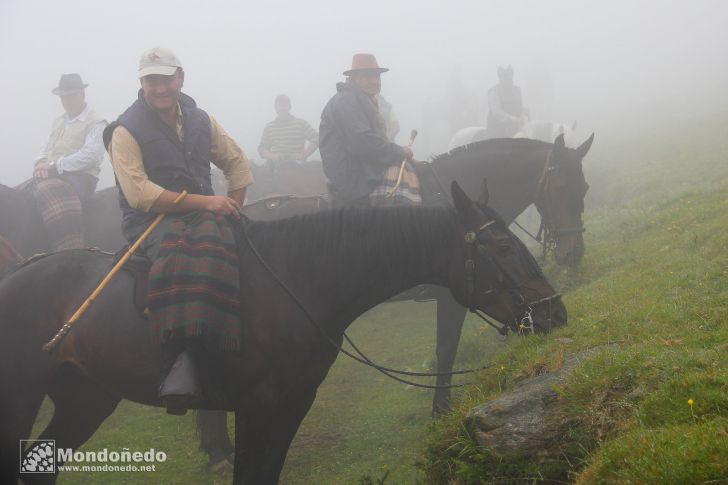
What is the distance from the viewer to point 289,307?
465 centimetres

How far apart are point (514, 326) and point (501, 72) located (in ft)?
64.4

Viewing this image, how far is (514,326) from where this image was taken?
4848 millimetres

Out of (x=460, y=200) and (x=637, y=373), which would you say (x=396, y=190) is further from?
(x=637, y=373)

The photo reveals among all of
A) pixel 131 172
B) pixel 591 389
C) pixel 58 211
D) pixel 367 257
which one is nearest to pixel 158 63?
pixel 131 172

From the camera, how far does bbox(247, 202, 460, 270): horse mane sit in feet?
15.5

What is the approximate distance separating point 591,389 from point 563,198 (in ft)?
13.7

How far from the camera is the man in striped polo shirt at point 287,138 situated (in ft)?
54.9

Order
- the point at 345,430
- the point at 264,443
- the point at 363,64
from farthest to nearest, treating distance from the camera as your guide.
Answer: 1. the point at 363,64
2. the point at 345,430
3. the point at 264,443

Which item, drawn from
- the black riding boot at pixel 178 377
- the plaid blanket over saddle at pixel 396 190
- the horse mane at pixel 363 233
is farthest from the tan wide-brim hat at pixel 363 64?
the black riding boot at pixel 178 377

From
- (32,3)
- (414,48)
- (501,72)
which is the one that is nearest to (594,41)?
(414,48)

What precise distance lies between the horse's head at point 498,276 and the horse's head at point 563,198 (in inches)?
136

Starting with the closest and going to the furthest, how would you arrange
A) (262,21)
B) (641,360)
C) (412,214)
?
(641,360) → (412,214) → (262,21)

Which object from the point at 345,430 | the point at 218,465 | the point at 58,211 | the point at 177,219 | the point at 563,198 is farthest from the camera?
the point at 58,211

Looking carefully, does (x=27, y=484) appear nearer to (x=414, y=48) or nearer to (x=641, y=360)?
(x=641, y=360)
